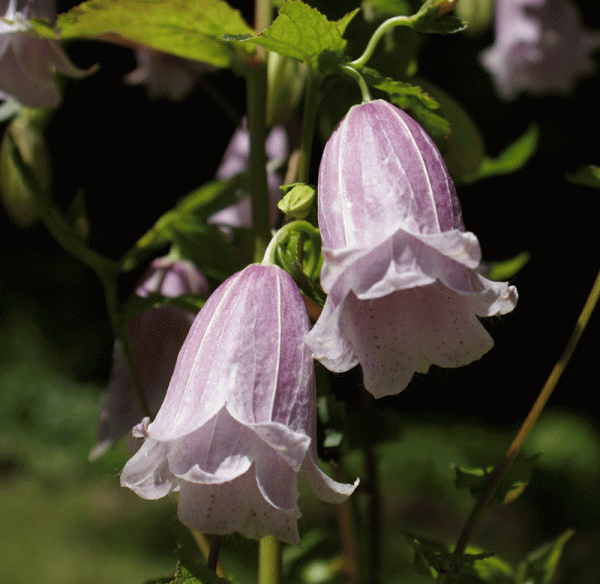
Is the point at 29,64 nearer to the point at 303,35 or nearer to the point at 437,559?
the point at 303,35

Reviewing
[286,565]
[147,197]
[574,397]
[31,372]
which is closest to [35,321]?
[31,372]

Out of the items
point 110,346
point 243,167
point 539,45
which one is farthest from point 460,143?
point 110,346

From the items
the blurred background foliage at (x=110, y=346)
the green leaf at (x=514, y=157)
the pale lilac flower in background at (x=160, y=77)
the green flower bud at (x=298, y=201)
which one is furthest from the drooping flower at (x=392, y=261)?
the blurred background foliage at (x=110, y=346)

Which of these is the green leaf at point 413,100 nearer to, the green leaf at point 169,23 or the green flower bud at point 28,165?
the green leaf at point 169,23

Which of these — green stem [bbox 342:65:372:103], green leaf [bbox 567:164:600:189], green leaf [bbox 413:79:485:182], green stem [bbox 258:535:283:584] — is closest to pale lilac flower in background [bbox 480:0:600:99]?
green leaf [bbox 413:79:485:182]

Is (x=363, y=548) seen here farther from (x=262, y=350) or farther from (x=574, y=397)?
(x=574, y=397)
